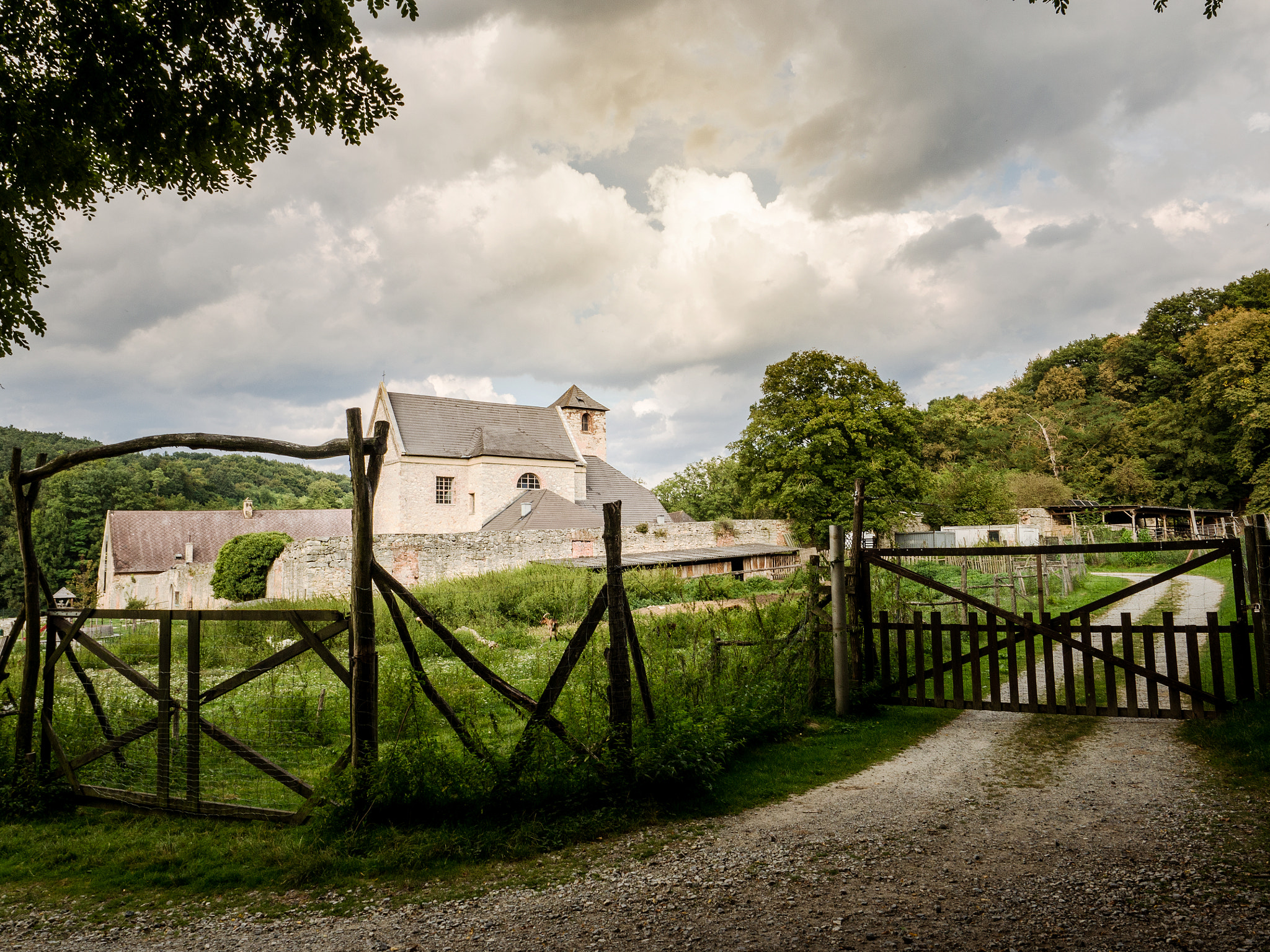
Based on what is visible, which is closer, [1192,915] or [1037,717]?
[1192,915]

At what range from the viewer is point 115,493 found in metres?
54.4

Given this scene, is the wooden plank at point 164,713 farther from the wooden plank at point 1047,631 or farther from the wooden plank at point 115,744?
the wooden plank at point 1047,631

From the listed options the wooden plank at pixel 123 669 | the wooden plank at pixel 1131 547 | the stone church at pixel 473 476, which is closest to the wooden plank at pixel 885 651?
the wooden plank at pixel 1131 547

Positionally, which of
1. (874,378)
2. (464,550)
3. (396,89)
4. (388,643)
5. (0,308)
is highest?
(874,378)

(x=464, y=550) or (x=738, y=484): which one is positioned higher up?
(x=738, y=484)

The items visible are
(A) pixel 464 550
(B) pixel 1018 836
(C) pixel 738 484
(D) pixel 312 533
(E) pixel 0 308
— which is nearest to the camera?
(B) pixel 1018 836

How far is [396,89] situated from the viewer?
6.38 meters

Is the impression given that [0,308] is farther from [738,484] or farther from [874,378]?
[738,484]

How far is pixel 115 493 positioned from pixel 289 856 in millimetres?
63164

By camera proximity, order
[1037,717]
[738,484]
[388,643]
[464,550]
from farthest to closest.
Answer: [738,484]
[464,550]
[388,643]
[1037,717]

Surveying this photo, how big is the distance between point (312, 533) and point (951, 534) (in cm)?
3878

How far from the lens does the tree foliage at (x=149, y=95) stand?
5.47m

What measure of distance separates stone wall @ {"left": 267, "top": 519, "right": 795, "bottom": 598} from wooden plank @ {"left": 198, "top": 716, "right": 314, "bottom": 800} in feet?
61.9

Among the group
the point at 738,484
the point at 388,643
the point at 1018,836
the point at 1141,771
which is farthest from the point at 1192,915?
the point at 738,484
